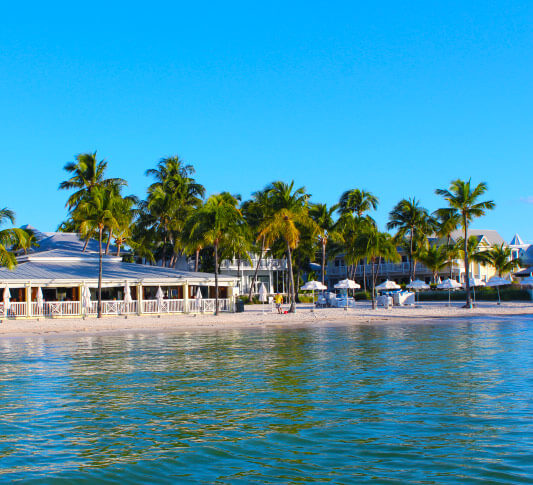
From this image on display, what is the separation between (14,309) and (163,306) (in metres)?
8.65

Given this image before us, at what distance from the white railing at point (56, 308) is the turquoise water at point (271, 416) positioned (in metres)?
16.3

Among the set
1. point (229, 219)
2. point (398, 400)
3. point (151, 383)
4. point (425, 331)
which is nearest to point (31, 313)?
point (229, 219)

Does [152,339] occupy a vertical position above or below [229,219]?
below

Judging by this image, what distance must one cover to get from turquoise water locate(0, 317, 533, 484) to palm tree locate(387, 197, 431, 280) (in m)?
48.7

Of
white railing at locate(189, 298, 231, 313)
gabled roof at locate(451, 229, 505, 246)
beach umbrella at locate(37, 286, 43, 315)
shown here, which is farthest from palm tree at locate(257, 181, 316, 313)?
gabled roof at locate(451, 229, 505, 246)

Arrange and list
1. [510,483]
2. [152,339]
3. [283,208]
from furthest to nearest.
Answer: [283,208], [152,339], [510,483]

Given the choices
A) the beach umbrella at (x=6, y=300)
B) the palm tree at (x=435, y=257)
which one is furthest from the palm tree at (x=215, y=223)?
the palm tree at (x=435, y=257)

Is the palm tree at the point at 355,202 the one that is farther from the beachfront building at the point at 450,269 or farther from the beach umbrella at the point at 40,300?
the beach umbrella at the point at 40,300

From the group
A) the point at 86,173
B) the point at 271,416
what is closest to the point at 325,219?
the point at 86,173

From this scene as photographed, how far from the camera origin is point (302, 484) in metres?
6.72

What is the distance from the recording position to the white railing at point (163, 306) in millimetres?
38125

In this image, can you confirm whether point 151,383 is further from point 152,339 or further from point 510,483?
point 152,339

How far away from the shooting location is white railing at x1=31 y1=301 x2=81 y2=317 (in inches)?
1384

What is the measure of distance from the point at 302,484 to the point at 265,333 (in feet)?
67.4
